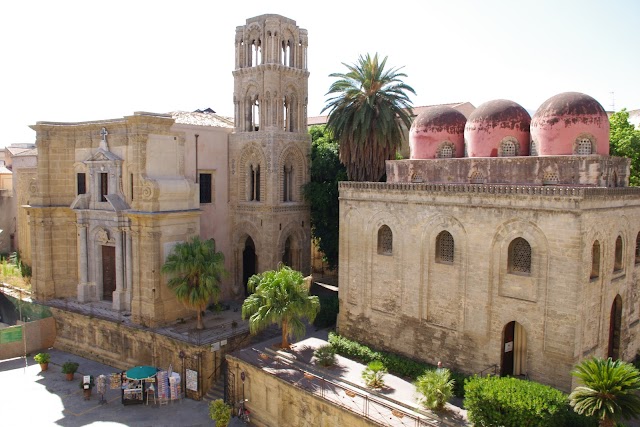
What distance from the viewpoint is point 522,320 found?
63.7ft

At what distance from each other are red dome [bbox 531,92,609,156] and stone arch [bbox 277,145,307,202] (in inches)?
590

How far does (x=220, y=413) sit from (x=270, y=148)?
590 inches

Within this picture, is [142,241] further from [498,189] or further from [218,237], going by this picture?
[498,189]

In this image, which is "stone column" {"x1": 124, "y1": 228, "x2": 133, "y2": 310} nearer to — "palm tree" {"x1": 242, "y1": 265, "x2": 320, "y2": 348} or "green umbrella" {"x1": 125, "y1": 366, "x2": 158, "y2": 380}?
"green umbrella" {"x1": 125, "y1": 366, "x2": 158, "y2": 380}

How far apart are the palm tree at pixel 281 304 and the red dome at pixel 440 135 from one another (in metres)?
8.29

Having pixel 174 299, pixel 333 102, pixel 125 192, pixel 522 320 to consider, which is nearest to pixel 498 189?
pixel 522 320

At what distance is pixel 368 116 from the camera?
2841 cm

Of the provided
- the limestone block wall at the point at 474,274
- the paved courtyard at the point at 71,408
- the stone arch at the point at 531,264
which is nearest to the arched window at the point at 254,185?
the limestone block wall at the point at 474,274

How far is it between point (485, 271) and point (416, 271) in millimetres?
3139

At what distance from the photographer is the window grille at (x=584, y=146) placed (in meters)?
20.5

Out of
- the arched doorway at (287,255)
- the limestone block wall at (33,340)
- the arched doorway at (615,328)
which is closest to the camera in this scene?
the arched doorway at (615,328)

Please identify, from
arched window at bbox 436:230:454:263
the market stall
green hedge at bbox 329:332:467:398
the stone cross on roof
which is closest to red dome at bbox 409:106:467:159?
arched window at bbox 436:230:454:263

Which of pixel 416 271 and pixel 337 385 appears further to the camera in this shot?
pixel 416 271

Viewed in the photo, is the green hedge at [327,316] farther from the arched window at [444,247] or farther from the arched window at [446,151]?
the arched window at [446,151]
